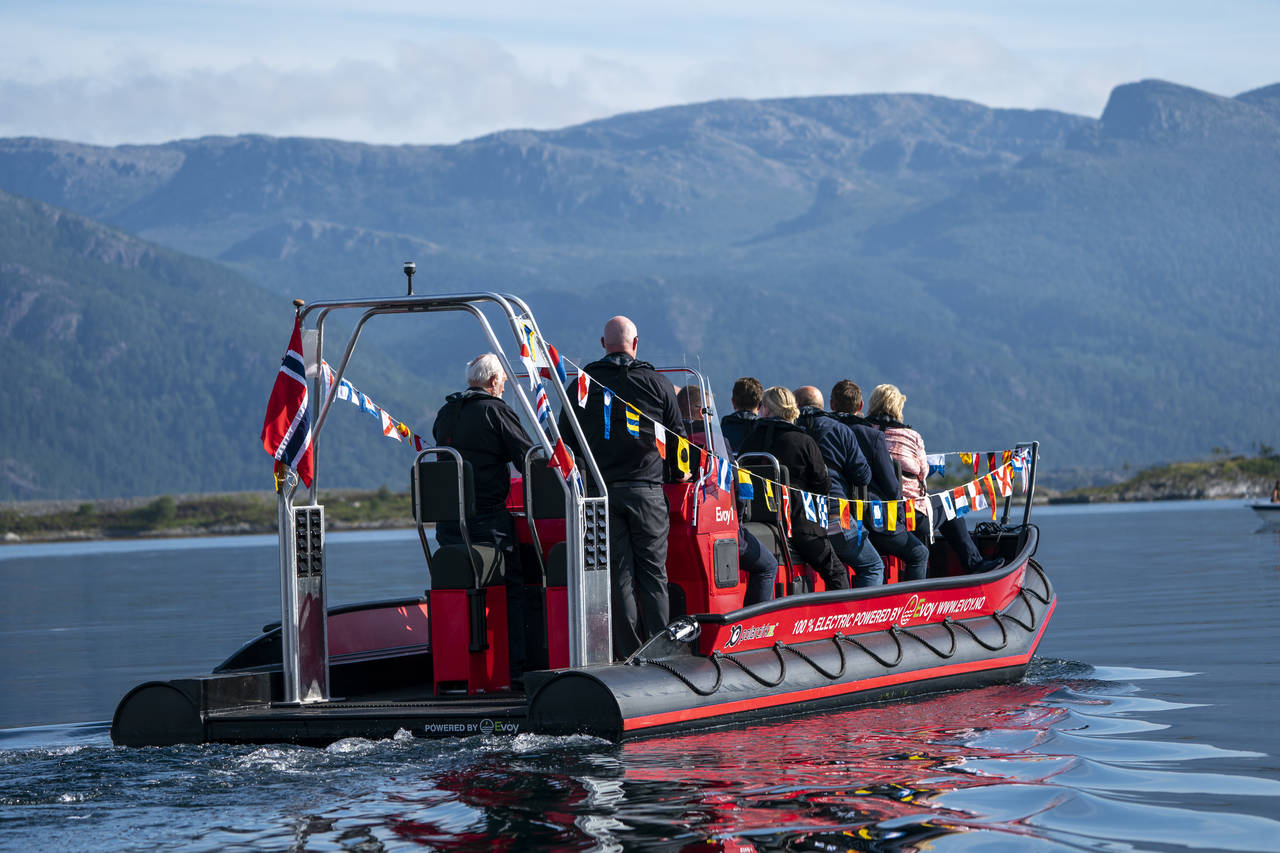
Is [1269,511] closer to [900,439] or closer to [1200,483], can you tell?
[900,439]

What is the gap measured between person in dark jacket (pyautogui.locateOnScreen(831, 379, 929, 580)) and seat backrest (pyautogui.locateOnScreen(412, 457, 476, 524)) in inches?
119

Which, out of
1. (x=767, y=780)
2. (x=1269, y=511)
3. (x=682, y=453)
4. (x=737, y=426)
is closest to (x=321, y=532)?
(x=682, y=453)

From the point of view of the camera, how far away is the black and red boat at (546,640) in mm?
9938

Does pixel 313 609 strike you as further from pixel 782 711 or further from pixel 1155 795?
→ pixel 1155 795

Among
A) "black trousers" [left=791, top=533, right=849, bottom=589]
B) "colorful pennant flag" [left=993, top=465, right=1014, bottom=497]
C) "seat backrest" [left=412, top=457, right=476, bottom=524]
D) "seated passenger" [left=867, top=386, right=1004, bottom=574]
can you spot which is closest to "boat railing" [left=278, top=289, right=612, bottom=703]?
"seat backrest" [left=412, top=457, right=476, bottom=524]

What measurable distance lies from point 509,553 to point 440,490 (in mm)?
645

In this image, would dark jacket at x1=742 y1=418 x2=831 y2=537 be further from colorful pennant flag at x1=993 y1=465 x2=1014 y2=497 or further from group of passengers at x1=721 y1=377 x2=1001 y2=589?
colorful pennant flag at x1=993 y1=465 x2=1014 y2=497

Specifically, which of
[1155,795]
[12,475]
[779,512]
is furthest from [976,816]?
[12,475]

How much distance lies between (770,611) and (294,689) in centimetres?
304

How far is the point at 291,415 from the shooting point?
34.5ft

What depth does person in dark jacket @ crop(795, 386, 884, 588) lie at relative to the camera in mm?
12148

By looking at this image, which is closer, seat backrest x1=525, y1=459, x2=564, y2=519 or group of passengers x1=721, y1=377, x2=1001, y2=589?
seat backrest x1=525, y1=459, x2=564, y2=519

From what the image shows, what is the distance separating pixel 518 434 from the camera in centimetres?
1064

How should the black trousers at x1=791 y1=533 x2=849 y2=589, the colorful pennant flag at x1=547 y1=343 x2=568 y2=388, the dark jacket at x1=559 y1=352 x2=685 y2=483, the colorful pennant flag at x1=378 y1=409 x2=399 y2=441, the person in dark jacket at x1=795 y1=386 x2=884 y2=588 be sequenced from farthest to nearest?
1. the colorful pennant flag at x1=378 y1=409 x2=399 y2=441
2. the person in dark jacket at x1=795 y1=386 x2=884 y2=588
3. the black trousers at x1=791 y1=533 x2=849 y2=589
4. the dark jacket at x1=559 y1=352 x2=685 y2=483
5. the colorful pennant flag at x1=547 y1=343 x2=568 y2=388
